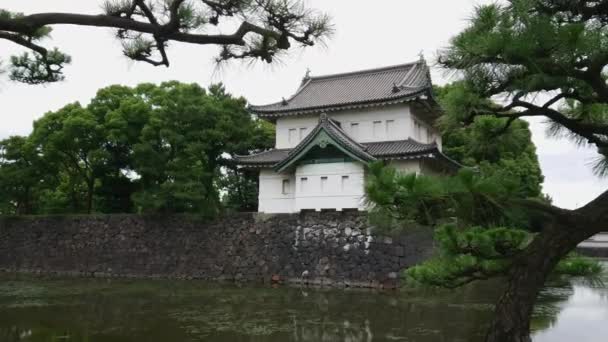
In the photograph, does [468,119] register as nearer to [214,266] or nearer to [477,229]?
[477,229]

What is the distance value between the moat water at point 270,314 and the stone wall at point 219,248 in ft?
4.48

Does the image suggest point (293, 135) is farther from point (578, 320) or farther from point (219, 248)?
point (578, 320)

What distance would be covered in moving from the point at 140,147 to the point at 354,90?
845cm

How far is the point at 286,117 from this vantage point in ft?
64.8

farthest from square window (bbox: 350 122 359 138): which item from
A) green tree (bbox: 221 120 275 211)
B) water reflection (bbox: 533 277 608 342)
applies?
water reflection (bbox: 533 277 608 342)

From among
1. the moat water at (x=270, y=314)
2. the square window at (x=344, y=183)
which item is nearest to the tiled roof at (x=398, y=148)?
the square window at (x=344, y=183)

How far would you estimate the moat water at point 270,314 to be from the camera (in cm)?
770

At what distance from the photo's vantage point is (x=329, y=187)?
16750 mm

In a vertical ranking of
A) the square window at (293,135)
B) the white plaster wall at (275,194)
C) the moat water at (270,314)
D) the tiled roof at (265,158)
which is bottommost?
the moat water at (270,314)

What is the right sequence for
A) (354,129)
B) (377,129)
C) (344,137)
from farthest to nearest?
(354,129), (377,129), (344,137)

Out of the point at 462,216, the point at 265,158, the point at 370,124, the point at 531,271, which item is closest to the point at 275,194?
the point at 265,158

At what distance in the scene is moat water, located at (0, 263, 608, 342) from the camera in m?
7.70

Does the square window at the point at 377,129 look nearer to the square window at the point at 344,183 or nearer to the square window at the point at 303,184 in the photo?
the square window at the point at 344,183

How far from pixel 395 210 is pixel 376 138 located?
14978 mm
